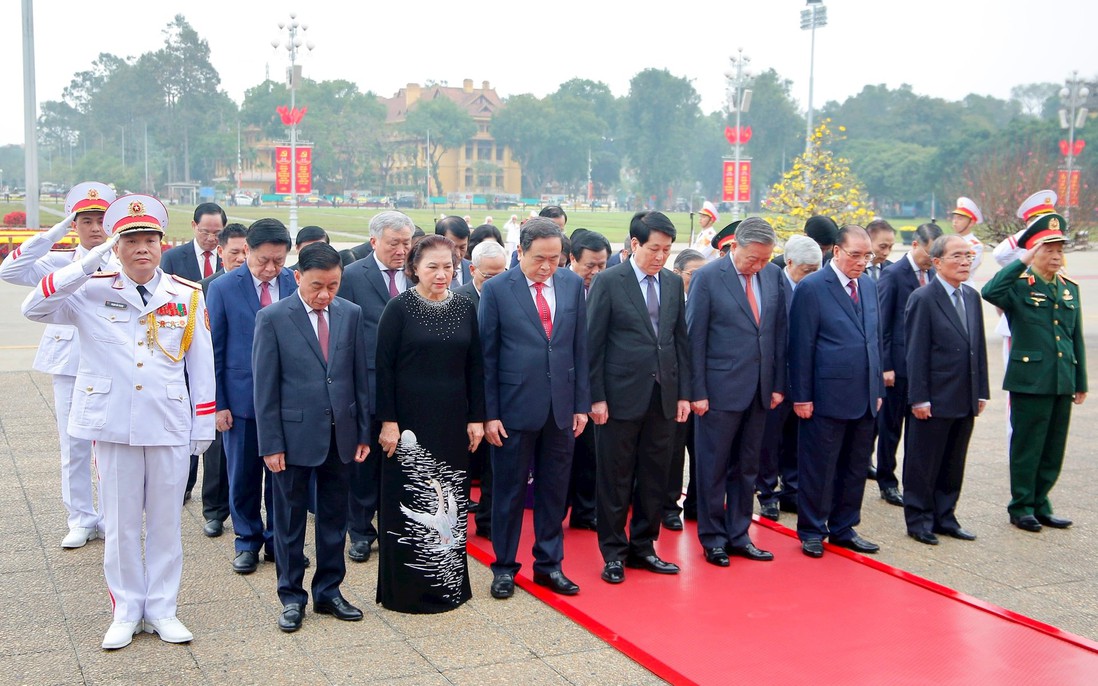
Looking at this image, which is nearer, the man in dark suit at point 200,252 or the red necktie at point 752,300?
the red necktie at point 752,300

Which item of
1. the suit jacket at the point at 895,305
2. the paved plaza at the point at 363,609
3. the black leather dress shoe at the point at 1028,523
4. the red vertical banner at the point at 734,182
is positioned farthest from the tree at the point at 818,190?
the red vertical banner at the point at 734,182

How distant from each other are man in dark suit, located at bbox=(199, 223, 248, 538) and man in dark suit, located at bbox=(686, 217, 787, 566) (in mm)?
2727

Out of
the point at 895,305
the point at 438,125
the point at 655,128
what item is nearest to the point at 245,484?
the point at 895,305

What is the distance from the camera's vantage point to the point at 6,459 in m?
7.93

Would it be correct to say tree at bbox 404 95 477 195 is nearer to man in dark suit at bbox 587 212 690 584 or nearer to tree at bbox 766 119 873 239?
tree at bbox 766 119 873 239

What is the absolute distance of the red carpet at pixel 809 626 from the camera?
4.33 meters

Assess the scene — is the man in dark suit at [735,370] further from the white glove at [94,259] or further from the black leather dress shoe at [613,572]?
the white glove at [94,259]

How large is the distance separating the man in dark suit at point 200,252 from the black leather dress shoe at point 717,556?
150 inches

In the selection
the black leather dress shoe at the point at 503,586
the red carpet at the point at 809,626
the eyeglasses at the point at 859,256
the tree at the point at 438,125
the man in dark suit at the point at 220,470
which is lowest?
the red carpet at the point at 809,626

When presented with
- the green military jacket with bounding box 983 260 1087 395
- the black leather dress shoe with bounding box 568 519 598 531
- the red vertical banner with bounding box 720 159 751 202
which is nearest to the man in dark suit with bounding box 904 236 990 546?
the green military jacket with bounding box 983 260 1087 395

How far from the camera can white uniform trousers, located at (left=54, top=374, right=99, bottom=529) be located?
591 centimetres

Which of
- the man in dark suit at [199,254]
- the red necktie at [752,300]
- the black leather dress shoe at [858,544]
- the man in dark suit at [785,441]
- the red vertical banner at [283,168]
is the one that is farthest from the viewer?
the red vertical banner at [283,168]

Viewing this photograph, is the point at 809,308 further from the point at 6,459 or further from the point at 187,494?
the point at 6,459

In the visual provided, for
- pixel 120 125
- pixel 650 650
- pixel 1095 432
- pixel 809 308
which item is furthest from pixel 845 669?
pixel 120 125
